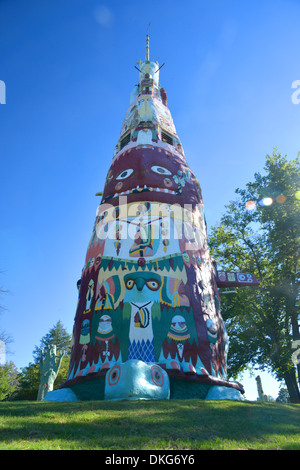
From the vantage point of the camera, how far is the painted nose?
1021 centimetres

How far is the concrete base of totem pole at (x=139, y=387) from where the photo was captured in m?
7.98

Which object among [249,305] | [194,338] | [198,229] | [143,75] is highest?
[143,75]

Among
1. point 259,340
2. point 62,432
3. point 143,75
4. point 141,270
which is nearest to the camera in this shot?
point 62,432

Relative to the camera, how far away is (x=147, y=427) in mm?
5074

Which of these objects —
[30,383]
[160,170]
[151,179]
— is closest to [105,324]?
[151,179]

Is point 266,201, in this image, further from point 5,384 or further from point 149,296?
point 5,384

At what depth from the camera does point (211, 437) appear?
186 inches

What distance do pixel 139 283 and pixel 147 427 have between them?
540 centimetres

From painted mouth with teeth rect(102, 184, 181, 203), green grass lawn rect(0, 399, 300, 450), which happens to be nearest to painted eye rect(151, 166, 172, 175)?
painted mouth with teeth rect(102, 184, 181, 203)

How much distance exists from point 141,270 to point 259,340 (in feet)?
29.1

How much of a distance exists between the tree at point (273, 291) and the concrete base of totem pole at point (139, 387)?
270 inches

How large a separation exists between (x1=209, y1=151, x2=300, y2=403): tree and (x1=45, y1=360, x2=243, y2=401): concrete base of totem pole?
6853mm

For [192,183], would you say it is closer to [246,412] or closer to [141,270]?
[141,270]
